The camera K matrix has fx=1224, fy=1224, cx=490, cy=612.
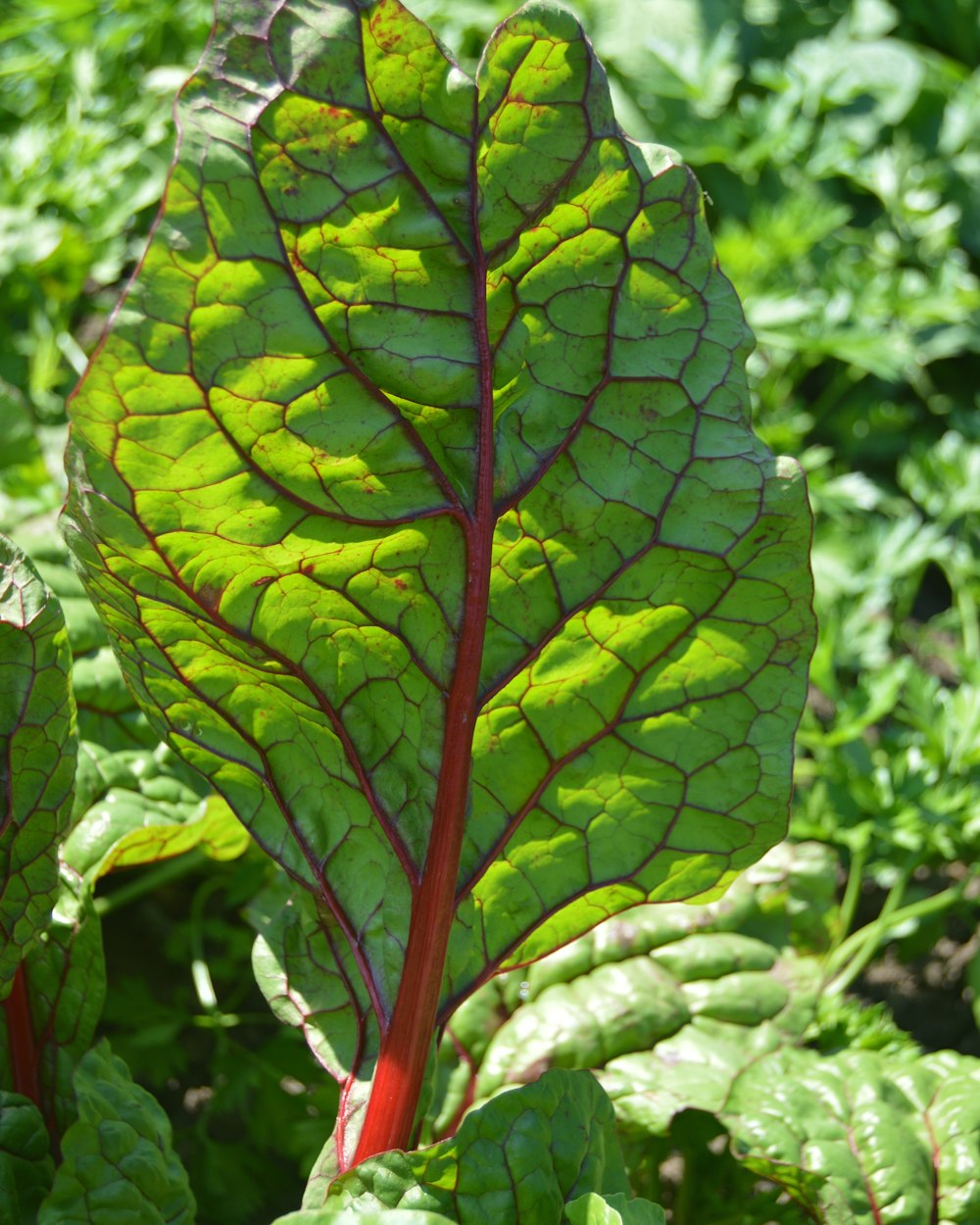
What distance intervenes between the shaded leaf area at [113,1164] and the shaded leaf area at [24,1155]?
3.8 inches

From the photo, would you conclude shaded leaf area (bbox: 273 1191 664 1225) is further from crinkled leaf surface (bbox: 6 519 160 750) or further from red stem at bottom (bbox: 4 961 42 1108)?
crinkled leaf surface (bbox: 6 519 160 750)

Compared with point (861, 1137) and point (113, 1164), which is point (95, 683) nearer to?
point (113, 1164)

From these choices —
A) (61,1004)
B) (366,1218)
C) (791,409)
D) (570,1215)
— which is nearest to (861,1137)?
(570,1215)

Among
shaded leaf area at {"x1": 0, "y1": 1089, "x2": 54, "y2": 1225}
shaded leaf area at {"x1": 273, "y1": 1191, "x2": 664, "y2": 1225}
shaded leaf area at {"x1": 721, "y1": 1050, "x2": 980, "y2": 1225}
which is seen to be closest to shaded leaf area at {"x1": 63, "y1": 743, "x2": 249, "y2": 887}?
shaded leaf area at {"x1": 0, "y1": 1089, "x2": 54, "y2": 1225}

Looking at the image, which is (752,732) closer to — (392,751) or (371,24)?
(392,751)

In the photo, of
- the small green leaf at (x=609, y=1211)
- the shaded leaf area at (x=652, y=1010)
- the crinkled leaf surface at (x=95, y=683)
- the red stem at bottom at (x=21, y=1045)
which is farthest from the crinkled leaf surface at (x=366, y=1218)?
the crinkled leaf surface at (x=95, y=683)

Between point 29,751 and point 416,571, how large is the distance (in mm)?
392

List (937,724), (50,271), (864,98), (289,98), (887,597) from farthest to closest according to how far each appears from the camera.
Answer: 1. (864,98)
2. (50,271)
3. (887,597)
4. (937,724)
5. (289,98)

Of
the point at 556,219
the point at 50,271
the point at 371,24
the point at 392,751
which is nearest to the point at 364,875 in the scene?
the point at 392,751

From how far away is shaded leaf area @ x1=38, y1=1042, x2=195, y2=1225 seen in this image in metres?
1.06

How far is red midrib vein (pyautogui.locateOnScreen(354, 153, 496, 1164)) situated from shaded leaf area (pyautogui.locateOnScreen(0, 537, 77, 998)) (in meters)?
0.34

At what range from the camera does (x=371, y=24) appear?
2.95ft

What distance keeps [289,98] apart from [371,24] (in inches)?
3.3

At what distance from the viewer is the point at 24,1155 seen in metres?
1.17
